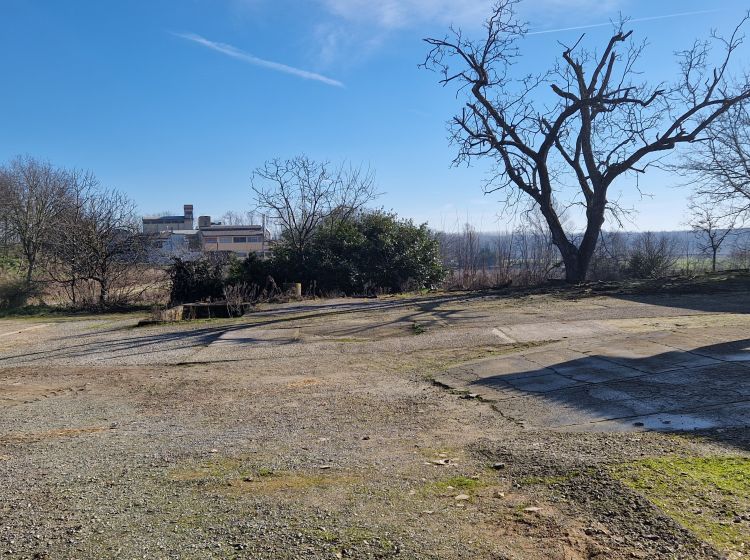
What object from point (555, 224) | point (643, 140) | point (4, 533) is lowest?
point (4, 533)

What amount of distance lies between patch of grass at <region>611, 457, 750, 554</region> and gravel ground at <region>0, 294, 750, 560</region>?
119 millimetres

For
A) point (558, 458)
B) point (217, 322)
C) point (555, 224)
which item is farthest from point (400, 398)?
point (555, 224)

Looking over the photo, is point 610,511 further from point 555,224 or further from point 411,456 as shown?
point 555,224

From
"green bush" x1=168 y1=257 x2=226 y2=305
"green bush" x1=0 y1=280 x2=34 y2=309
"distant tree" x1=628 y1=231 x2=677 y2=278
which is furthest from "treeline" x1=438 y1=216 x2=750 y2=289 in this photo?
"green bush" x1=0 y1=280 x2=34 y2=309

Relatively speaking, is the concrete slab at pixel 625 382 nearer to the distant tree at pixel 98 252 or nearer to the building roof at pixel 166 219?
the distant tree at pixel 98 252

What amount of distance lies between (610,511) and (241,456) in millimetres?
2877

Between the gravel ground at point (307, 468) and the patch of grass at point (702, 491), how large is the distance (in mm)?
119

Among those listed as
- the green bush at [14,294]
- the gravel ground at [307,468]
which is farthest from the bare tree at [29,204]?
the gravel ground at [307,468]

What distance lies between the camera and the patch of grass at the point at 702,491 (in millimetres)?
3309

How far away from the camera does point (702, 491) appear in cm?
378

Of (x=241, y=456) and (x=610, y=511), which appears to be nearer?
(x=610, y=511)

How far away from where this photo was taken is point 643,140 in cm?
1986

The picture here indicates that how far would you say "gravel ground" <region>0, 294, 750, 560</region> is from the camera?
3.41 meters

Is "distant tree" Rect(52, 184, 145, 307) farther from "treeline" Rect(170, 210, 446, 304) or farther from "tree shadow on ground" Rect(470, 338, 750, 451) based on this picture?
"tree shadow on ground" Rect(470, 338, 750, 451)
